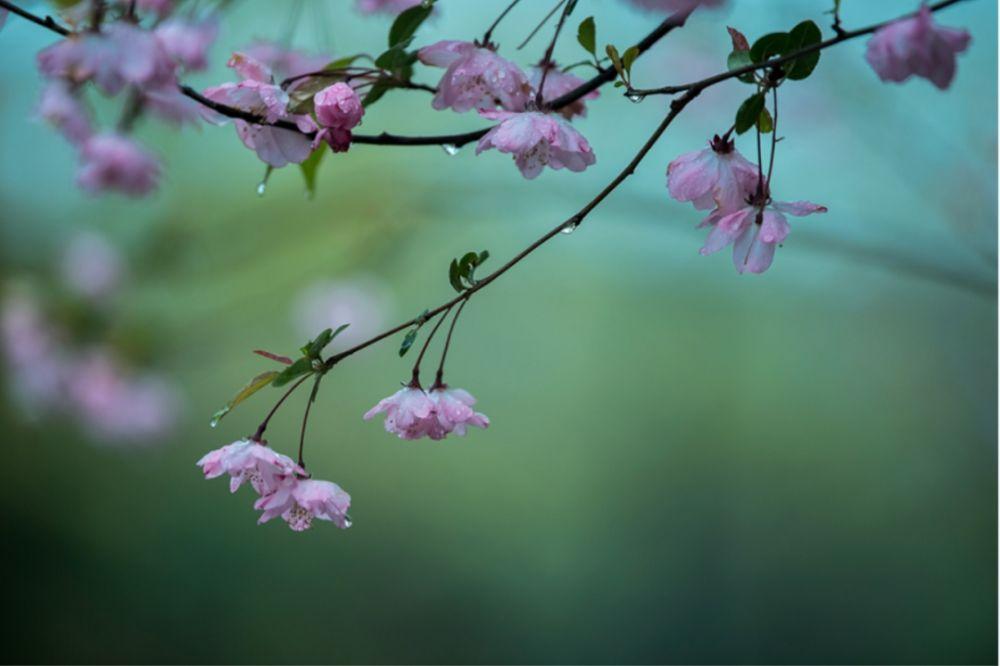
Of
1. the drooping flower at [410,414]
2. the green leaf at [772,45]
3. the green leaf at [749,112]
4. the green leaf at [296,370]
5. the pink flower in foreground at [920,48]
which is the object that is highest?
the green leaf at [772,45]

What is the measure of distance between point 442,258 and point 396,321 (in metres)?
0.38

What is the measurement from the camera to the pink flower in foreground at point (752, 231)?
2.00ft

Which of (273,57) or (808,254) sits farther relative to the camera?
(808,254)

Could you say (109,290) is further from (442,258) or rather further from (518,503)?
(518,503)

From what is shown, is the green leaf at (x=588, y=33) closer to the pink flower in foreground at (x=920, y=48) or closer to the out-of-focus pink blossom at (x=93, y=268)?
the pink flower in foreground at (x=920, y=48)

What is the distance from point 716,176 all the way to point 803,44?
9 centimetres

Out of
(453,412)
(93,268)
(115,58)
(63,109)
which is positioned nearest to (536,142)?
(453,412)

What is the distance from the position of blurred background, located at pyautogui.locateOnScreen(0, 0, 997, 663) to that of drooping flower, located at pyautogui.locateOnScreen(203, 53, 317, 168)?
7.19 feet

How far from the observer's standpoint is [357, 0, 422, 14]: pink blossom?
3.31 feet

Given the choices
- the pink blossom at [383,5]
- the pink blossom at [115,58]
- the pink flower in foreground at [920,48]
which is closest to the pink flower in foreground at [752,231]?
the pink flower in foreground at [920,48]

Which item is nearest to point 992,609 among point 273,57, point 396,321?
point 396,321

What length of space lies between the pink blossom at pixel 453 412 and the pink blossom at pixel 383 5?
48 centimetres

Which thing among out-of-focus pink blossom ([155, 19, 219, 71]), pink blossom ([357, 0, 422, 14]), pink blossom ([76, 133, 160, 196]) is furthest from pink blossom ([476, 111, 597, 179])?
pink blossom ([76, 133, 160, 196])

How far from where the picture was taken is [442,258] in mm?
3352
